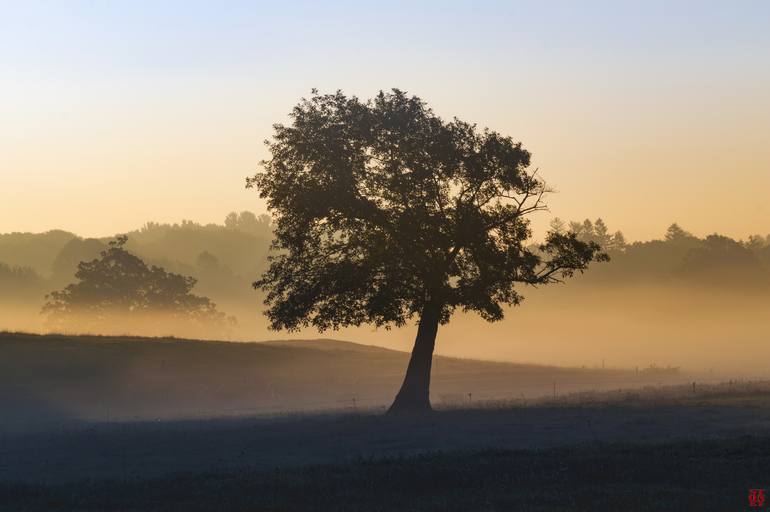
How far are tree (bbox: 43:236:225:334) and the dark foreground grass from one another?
116 m

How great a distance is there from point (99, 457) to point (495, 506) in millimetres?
19322

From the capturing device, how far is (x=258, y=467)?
31094mm

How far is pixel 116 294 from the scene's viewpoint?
14150 centimetres

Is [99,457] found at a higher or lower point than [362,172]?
lower

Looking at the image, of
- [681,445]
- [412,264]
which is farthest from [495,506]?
[412,264]

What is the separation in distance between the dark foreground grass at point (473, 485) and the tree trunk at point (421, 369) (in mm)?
22324

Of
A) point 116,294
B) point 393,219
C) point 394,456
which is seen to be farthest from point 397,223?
point 116,294

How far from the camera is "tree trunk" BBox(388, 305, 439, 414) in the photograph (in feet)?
172

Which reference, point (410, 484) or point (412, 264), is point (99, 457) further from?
point (412, 264)

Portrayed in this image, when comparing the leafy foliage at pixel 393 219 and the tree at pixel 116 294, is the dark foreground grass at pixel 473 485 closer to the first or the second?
the leafy foliage at pixel 393 219

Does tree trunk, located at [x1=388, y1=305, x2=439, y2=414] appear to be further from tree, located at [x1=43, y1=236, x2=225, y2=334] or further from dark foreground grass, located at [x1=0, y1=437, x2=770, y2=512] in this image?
tree, located at [x1=43, y1=236, x2=225, y2=334]

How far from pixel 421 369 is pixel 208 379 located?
4084cm
